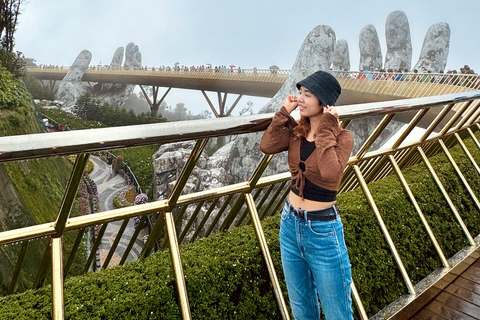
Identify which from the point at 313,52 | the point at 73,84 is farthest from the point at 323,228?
the point at 73,84

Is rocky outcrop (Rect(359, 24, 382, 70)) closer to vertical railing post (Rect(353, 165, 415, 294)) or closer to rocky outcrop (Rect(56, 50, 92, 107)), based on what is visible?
rocky outcrop (Rect(56, 50, 92, 107))

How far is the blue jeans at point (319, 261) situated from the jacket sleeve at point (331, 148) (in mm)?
184

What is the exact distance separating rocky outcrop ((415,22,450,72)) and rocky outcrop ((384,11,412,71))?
5.95 ft

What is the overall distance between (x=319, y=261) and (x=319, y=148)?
1.18 ft

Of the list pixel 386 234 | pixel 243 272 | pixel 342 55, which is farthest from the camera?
pixel 342 55

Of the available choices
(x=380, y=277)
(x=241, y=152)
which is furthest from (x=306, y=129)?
(x=241, y=152)

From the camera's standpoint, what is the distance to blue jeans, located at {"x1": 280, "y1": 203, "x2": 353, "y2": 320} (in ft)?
3.43

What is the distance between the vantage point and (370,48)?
90.2 ft

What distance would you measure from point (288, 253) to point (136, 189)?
970cm

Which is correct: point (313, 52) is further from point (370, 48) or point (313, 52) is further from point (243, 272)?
point (243, 272)

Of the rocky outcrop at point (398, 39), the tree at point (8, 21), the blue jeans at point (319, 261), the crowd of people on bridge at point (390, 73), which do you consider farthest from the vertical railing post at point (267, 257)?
the rocky outcrop at point (398, 39)

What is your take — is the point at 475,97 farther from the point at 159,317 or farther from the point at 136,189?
the point at 136,189

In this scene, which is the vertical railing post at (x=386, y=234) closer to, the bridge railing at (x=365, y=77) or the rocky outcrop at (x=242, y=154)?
the rocky outcrop at (x=242, y=154)

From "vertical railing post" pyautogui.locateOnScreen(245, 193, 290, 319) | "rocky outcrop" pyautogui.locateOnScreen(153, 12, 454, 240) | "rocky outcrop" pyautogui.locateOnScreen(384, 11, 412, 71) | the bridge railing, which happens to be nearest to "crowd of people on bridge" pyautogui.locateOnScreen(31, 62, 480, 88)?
the bridge railing
